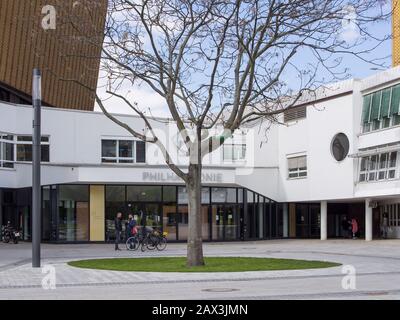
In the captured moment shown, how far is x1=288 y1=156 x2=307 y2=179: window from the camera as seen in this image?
46.7m

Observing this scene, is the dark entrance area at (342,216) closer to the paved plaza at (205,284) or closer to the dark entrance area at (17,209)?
the dark entrance area at (17,209)

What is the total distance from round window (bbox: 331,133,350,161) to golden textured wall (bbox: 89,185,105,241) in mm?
15243

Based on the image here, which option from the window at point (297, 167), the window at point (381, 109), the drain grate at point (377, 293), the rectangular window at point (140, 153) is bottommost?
the drain grate at point (377, 293)

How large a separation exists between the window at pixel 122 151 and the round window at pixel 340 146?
12294 millimetres

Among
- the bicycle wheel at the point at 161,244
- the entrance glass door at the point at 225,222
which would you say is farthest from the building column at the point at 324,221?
the bicycle wheel at the point at 161,244

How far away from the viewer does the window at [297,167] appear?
46656 millimetres

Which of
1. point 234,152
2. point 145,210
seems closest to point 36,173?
point 145,210

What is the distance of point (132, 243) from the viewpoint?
104 ft

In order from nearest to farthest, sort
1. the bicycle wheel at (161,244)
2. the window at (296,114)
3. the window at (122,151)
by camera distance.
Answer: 1. the bicycle wheel at (161,244)
2. the window at (122,151)
3. the window at (296,114)

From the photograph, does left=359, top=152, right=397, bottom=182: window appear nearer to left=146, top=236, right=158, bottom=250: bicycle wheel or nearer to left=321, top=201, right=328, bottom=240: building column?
left=321, top=201, right=328, bottom=240: building column

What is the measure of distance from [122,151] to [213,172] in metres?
6.08

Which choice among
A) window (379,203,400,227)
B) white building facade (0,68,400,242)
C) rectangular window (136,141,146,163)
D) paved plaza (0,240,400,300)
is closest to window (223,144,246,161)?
white building facade (0,68,400,242)
